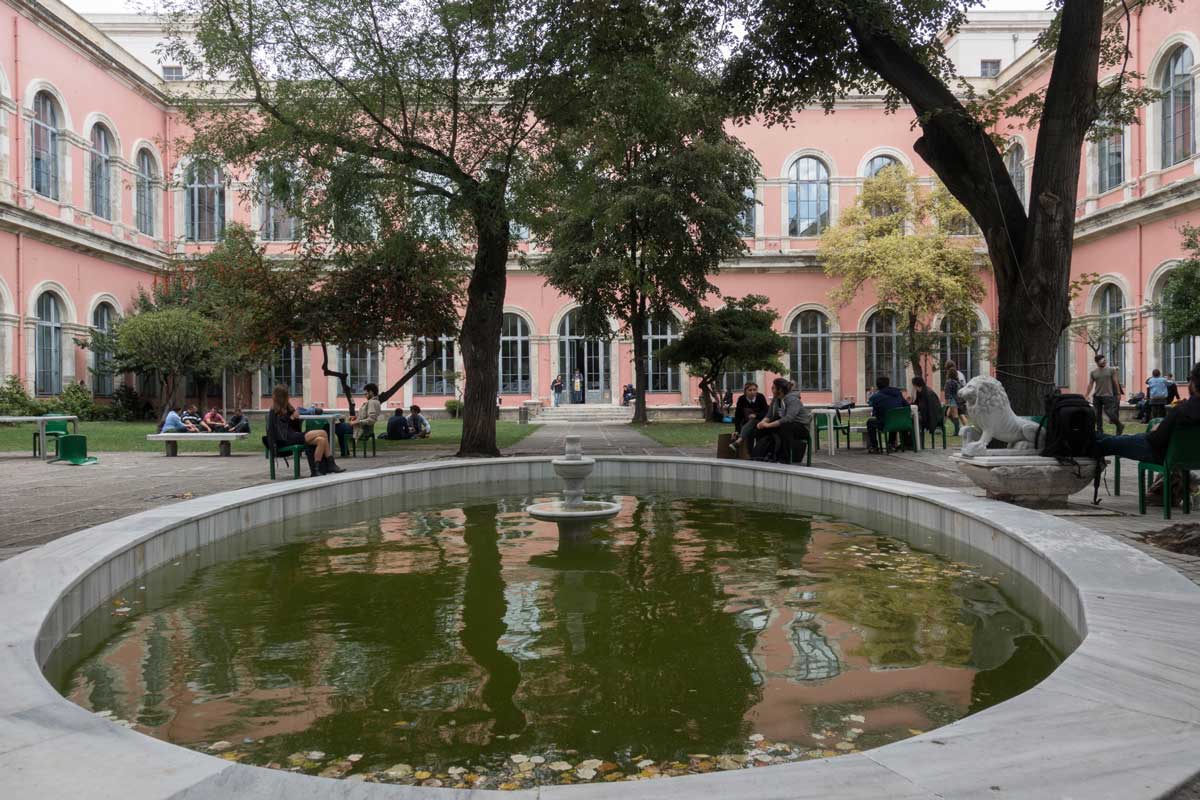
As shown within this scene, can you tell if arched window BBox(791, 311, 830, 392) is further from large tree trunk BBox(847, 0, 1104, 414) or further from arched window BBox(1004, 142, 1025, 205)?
large tree trunk BBox(847, 0, 1104, 414)

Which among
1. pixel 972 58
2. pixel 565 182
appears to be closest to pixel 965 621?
pixel 565 182

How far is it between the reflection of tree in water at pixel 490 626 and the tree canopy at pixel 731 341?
15.4m

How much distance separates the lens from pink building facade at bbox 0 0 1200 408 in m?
21.9

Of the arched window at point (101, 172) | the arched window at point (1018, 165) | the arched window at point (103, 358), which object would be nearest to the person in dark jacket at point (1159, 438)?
the arched window at point (1018, 165)

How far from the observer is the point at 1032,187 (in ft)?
27.9

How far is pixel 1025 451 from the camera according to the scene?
6.99 metres

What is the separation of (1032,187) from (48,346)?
24.9m

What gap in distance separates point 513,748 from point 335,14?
1066 cm

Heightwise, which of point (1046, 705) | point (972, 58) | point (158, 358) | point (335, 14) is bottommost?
point (1046, 705)

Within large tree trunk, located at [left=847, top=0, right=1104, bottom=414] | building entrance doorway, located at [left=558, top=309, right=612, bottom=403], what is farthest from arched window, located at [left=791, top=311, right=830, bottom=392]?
large tree trunk, located at [left=847, top=0, right=1104, bottom=414]

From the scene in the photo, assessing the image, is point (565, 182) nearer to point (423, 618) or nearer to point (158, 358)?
point (423, 618)

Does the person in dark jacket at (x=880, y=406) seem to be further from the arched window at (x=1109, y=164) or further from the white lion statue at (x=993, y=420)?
the arched window at (x=1109, y=164)

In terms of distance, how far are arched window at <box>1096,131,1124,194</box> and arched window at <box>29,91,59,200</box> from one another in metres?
29.0

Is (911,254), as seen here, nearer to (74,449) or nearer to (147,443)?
(147,443)
